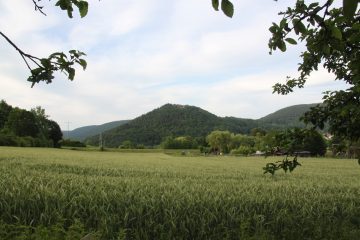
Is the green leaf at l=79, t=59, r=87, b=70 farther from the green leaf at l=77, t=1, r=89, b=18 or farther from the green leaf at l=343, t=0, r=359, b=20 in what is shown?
the green leaf at l=343, t=0, r=359, b=20

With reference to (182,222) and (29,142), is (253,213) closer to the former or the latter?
(182,222)

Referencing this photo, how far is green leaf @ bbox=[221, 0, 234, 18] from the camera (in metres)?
1.88

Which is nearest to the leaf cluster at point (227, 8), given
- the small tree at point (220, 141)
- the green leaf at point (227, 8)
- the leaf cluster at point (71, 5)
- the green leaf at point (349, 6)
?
the green leaf at point (227, 8)

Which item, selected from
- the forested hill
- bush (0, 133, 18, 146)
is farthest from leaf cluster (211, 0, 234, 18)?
the forested hill

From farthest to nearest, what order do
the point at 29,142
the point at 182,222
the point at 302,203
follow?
the point at 29,142 < the point at 302,203 < the point at 182,222

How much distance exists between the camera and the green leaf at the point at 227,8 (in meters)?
1.88

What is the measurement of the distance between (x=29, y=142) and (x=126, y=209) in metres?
71.3

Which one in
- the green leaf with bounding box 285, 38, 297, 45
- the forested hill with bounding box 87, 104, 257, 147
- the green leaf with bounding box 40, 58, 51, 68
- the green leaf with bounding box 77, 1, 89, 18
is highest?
the forested hill with bounding box 87, 104, 257, 147

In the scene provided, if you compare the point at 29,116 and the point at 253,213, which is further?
the point at 29,116

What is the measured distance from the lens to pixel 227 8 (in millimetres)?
1880

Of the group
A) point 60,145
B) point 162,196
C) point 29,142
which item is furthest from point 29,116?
point 162,196

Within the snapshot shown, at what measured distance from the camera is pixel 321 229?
771 cm

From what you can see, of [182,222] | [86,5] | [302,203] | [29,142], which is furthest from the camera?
[29,142]

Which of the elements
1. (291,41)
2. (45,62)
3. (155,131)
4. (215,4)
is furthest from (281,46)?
(155,131)
